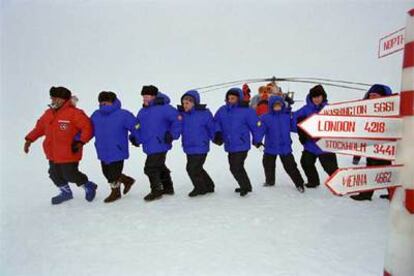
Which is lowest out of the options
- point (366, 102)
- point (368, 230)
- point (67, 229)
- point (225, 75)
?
point (67, 229)

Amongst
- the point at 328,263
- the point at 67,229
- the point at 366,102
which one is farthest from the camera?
the point at 67,229

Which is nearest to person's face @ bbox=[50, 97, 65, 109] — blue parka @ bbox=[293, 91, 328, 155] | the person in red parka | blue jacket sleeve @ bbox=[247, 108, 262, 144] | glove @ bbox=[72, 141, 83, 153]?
the person in red parka

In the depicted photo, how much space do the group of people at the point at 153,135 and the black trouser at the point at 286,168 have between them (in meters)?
0.02

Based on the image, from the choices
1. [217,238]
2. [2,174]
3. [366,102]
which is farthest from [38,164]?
[366,102]

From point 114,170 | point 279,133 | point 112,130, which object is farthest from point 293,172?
point 112,130

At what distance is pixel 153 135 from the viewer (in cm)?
550

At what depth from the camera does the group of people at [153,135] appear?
5375 millimetres

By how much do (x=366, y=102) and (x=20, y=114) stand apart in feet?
72.9

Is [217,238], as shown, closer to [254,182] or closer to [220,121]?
[220,121]

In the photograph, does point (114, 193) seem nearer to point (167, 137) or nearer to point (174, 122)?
point (167, 137)

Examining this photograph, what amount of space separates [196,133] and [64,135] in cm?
212

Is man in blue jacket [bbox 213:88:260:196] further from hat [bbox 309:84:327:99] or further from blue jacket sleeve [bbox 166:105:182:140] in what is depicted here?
hat [bbox 309:84:327:99]

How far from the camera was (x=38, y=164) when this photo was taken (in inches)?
359

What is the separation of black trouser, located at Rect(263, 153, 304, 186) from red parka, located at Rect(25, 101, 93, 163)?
3.22 metres
